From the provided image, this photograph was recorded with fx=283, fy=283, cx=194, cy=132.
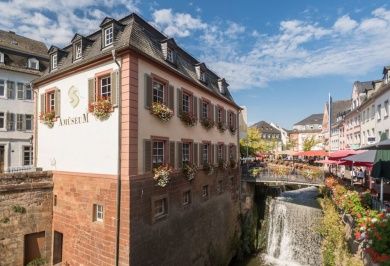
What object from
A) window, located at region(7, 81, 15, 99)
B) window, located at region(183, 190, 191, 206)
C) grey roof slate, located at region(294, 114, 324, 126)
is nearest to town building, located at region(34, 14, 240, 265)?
window, located at region(183, 190, 191, 206)

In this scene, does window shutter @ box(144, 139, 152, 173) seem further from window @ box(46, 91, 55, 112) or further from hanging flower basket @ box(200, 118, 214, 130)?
window @ box(46, 91, 55, 112)

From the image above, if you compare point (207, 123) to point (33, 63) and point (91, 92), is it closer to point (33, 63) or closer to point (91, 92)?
point (91, 92)

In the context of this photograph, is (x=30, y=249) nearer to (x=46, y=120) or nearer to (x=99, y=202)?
(x=99, y=202)

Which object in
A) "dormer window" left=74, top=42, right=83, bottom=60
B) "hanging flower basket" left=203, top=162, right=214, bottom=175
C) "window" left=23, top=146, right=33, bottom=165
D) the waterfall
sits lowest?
the waterfall

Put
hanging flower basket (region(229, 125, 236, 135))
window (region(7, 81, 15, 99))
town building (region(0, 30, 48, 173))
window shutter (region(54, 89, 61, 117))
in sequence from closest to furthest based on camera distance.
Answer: window shutter (region(54, 89, 61, 117)) < hanging flower basket (region(229, 125, 236, 135)) < town building (region(0, 30, 48, 173)) < window (region(7, 81, 15, 99))

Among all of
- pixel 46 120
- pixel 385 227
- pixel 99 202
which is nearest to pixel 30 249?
pixel 99 202

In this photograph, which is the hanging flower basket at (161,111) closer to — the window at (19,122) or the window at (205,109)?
the window at (205,109)

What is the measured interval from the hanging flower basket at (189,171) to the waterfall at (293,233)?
35.3 ft

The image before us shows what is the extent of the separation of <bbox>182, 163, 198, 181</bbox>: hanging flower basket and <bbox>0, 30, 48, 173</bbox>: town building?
54.1 ft

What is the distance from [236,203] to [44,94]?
633 inches

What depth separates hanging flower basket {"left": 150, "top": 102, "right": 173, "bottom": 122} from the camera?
477 inches

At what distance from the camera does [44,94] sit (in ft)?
49.5

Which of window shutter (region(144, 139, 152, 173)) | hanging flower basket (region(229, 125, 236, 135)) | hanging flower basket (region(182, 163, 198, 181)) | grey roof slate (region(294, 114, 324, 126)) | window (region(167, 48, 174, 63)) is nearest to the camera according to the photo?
window shutter (region(144, 139, 152, 173))

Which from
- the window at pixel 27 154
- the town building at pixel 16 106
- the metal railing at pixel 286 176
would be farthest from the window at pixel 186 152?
the window at pixel 27 154
